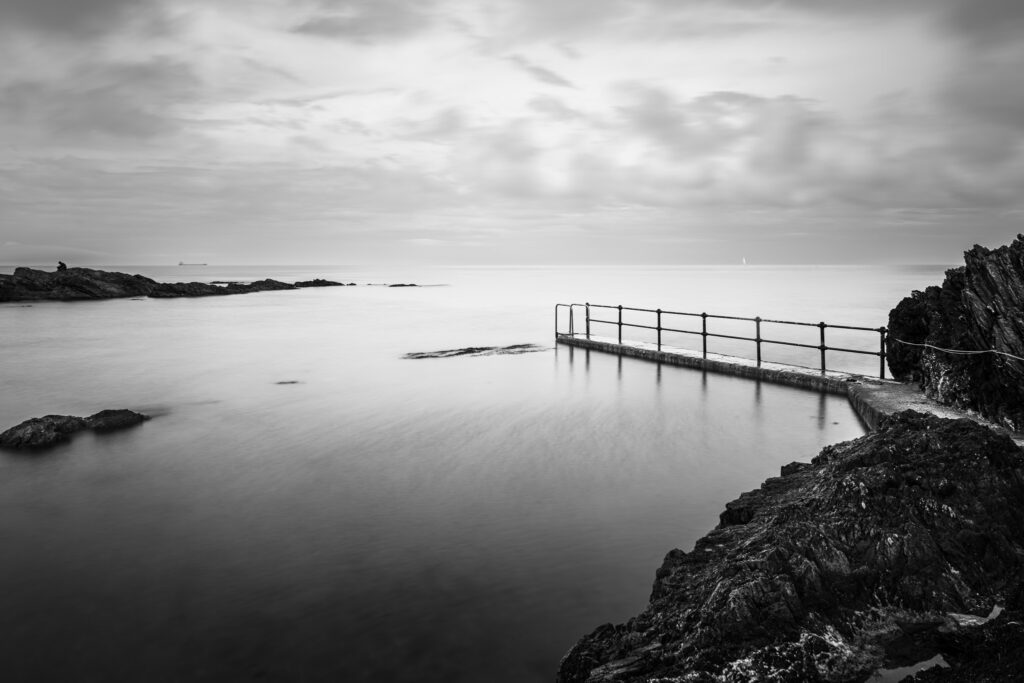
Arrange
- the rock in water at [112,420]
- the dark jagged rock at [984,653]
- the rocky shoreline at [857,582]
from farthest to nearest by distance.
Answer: the rock in water at [112,420] < the rocky shoreline at [857,582] < the dark jagged rock at [984,653]

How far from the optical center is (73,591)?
18.0 feet

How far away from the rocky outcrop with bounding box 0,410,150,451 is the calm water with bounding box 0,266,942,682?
1.29 ft

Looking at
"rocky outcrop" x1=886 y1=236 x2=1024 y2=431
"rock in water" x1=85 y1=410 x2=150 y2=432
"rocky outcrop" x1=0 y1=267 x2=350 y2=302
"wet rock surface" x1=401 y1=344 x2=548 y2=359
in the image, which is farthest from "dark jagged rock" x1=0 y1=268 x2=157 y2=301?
"rocky outcrop" x1=886 y1=236 x2=1024 y2=431

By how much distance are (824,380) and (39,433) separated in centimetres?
1345

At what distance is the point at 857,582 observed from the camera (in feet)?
12.2

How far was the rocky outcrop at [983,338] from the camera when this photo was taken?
7.30 m

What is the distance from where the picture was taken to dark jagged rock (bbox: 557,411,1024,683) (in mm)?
3387

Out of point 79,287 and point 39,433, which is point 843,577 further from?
point 79,287

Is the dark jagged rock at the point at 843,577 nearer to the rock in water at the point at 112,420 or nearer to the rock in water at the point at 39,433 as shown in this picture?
Result: the rock in water at the point at 39,433

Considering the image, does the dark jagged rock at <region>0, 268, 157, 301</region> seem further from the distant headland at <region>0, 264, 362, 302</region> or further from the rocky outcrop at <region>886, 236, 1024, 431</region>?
the rocky outcrop at <region>886, 236, 1024, 431</region>

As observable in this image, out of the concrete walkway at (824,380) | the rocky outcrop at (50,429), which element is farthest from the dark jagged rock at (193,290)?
the rocky outcrop at (50,429)

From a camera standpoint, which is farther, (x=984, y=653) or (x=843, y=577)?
(x=843, y=577)

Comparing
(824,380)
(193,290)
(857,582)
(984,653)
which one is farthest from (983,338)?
(193,290)

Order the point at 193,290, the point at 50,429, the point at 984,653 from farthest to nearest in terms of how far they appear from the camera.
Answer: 1. the point at 193,290
2. the point at 50,429
3. the point at 984,653
